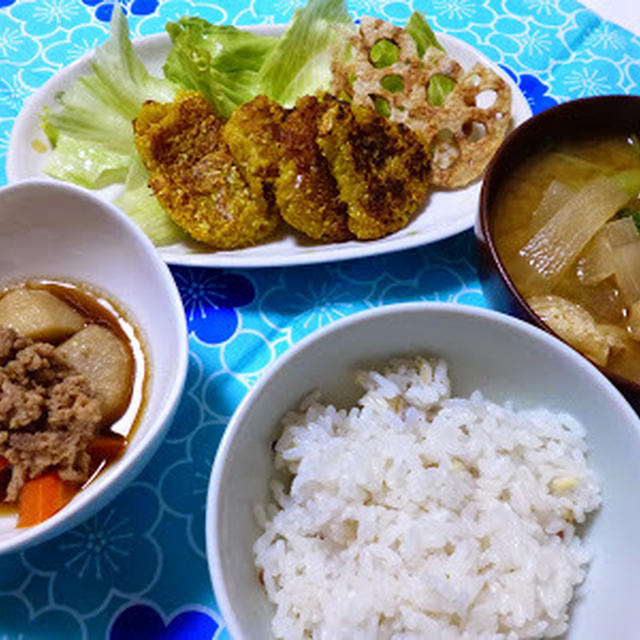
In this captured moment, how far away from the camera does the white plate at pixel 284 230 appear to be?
1.91m

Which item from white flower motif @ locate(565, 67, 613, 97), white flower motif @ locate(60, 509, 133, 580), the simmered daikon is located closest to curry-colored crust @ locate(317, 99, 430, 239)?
the simmered daikon

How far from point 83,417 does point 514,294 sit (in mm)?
981

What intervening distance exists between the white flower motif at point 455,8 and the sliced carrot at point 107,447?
2025 mm

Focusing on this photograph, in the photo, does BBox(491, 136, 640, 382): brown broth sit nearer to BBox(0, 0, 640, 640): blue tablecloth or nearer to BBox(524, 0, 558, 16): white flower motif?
BBox(0, 0, 640, 640): blue tablecloth

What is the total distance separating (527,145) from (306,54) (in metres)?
0.86

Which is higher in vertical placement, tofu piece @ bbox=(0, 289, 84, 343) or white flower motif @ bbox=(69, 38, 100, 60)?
white flower motif @ bbox=(69, 38, 100, 60)

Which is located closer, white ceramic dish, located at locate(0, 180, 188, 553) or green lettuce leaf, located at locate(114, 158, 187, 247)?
white ceramic dish, located at locate(0, 180, 188, 553)

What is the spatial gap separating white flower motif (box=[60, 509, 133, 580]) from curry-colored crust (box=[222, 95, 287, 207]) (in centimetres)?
95

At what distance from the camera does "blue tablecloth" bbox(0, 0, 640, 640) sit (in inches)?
58.1

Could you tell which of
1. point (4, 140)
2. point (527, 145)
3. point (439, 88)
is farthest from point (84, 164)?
point (527, 145)

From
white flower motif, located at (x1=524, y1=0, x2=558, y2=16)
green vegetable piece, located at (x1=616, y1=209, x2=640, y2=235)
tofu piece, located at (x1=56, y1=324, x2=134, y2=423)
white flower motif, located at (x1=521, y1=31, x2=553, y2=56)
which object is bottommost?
tofu piece, located at (x1=56, y1=324, x2=134, y2=423)

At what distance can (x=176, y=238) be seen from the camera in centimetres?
204

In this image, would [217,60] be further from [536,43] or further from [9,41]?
[536,43]

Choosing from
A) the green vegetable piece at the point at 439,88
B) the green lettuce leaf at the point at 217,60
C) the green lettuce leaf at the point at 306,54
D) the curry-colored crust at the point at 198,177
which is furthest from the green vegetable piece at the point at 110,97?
the green vegetable piece at the point at 439,88
